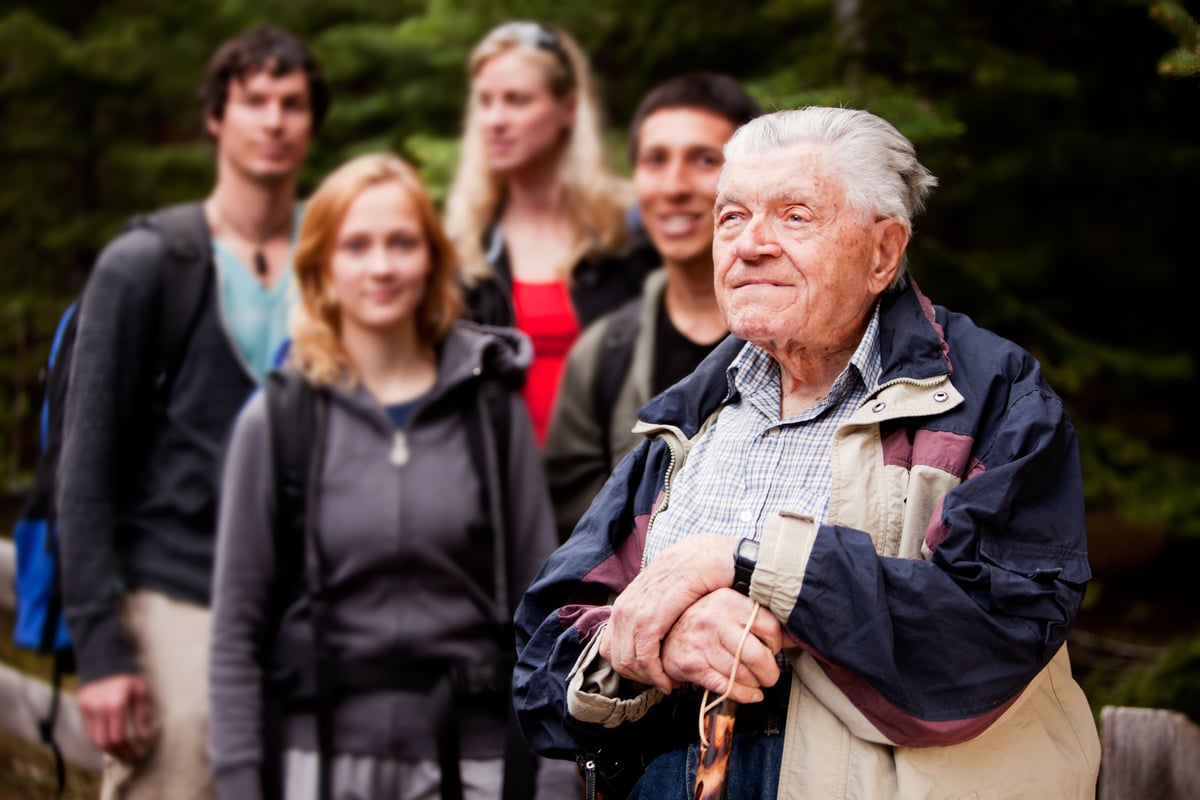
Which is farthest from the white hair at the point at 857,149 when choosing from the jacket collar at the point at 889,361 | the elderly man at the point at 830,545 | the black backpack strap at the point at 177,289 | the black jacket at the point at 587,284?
the black backpack strap at the point at 177,289

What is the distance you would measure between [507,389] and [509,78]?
4.74 ft

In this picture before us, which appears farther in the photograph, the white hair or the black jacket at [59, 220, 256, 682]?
the black jacket at [59, 220, 256, 682]

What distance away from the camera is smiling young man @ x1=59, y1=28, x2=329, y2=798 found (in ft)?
12.1

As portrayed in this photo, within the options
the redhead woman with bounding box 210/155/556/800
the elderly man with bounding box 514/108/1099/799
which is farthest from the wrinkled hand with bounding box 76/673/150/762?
the elderly man with bounding box 514/108/1099/799

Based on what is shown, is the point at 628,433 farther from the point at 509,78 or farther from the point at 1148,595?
the point at 1148,595

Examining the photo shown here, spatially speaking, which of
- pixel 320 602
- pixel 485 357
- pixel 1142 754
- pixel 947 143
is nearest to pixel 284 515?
pixel 320 602

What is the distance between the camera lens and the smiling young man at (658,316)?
11.4 feet

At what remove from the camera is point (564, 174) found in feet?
14.8

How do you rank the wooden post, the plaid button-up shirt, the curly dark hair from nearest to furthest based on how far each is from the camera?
the plaid button-up shirt → the wooden post → the curly dark hair

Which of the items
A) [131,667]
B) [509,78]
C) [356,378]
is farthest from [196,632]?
[509,78]

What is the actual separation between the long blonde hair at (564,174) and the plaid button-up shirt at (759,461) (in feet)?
6.85

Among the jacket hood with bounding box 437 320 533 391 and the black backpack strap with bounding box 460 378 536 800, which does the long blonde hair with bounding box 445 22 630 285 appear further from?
the black backpack strap with bounding box 460 378 536 800

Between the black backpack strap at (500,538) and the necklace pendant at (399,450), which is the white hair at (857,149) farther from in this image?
the necklace pendant at (399,450)

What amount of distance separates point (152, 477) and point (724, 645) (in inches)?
103
